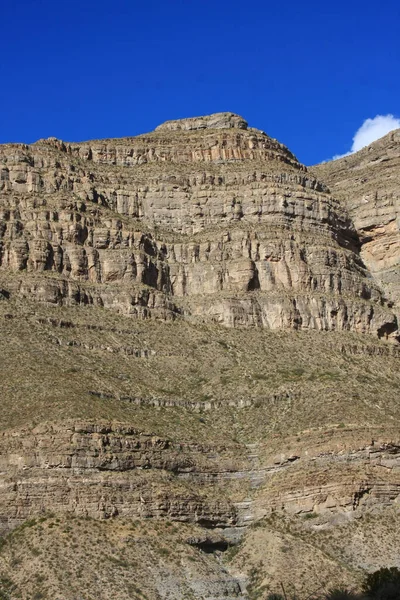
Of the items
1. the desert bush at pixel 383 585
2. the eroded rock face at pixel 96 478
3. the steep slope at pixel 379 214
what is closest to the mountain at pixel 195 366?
the eroded rock face at pixel 96 478

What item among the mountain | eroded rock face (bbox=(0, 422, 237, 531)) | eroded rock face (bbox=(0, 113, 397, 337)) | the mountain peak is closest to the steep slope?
the mountain

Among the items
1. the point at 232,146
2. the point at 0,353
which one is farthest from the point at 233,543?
the point at 232,146

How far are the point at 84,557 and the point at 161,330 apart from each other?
1431 inches

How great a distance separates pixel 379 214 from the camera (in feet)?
452

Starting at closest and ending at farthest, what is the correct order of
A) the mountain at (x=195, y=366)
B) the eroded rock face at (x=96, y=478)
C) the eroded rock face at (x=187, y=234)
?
the mountain at (x=195, y=366) < the eroded rock face at (x=96, y=478) < the eroded rock face at (x=187, y=234)

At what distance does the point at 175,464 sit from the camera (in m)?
90.8

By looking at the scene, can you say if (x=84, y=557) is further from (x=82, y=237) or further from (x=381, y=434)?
(x=82, y=237)

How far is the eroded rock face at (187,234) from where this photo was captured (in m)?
117

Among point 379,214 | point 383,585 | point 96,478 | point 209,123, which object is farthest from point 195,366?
point 209,123

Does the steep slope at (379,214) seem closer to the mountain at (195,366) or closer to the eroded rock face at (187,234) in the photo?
the mountain at (195,366)

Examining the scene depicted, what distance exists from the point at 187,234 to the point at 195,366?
24.2 meters

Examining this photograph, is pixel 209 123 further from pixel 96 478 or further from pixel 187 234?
pixel 96 478

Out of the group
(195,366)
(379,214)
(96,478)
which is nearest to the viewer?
(96,478)

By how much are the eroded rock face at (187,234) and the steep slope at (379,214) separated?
1892 mm
